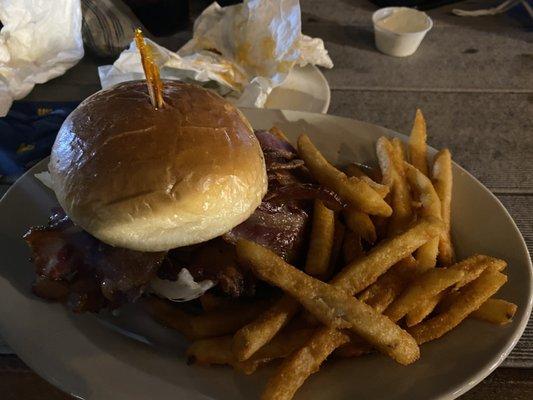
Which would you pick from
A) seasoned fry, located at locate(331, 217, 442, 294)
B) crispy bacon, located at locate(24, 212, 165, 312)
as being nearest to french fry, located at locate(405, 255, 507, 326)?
seasoned fry, located at locate(331, 217, 442, 294)

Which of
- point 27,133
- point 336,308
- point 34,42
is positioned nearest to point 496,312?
point 336,308

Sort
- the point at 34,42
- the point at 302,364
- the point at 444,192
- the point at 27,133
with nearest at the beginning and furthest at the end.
Result: the point at 302,364
the point at 444,192
the point at 27,133
the point at 34,42

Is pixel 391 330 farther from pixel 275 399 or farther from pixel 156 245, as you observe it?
pixel 156 245

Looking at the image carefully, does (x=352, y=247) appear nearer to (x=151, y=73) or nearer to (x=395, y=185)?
(x=395, y=185)

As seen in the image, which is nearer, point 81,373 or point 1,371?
point 81,373

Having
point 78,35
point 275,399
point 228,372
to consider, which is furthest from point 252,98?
point 275,399

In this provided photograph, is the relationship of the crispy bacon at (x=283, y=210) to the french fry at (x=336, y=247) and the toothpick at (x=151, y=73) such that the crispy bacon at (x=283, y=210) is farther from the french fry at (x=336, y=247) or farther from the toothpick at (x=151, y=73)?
the toothpick at (x=151, y=73)

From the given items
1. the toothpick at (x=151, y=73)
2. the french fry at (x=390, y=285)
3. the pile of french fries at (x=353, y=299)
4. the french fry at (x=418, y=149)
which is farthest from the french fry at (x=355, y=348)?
the toothpick at (x=151, y=73)

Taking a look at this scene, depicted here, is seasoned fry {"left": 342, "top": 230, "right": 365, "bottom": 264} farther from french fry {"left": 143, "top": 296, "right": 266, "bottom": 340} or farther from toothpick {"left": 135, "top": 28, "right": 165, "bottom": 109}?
toothpick {"left": 135, "top": 28, "right": 165, "bottom": 109}
